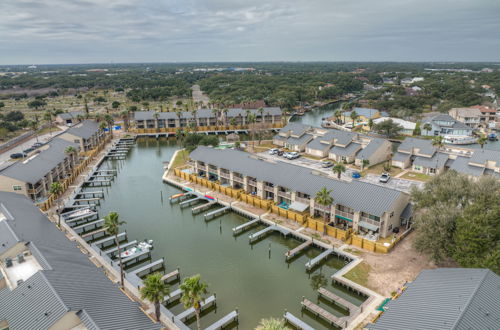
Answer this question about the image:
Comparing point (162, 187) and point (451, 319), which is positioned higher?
point (451, 319)

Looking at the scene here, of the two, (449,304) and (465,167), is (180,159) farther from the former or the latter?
(449,304)

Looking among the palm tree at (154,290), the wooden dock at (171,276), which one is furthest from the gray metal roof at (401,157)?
the palm tree at (154,290)

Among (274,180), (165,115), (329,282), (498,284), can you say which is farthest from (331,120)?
(498,284)

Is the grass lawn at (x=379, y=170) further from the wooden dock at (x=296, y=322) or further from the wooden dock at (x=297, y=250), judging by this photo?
the wooden dock at (x=296, y=322)

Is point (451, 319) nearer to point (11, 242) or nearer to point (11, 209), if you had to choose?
point (11, 242)

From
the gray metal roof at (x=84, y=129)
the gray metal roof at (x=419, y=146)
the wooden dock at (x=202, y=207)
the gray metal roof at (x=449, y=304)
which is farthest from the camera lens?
the gray metal roof at (x=84, y=129)

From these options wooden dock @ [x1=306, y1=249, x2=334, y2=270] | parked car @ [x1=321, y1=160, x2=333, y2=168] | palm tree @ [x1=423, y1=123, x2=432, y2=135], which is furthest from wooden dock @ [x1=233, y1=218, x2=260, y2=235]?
palm tree @ [x1=423, y1=123, x2=432, y2=135]
